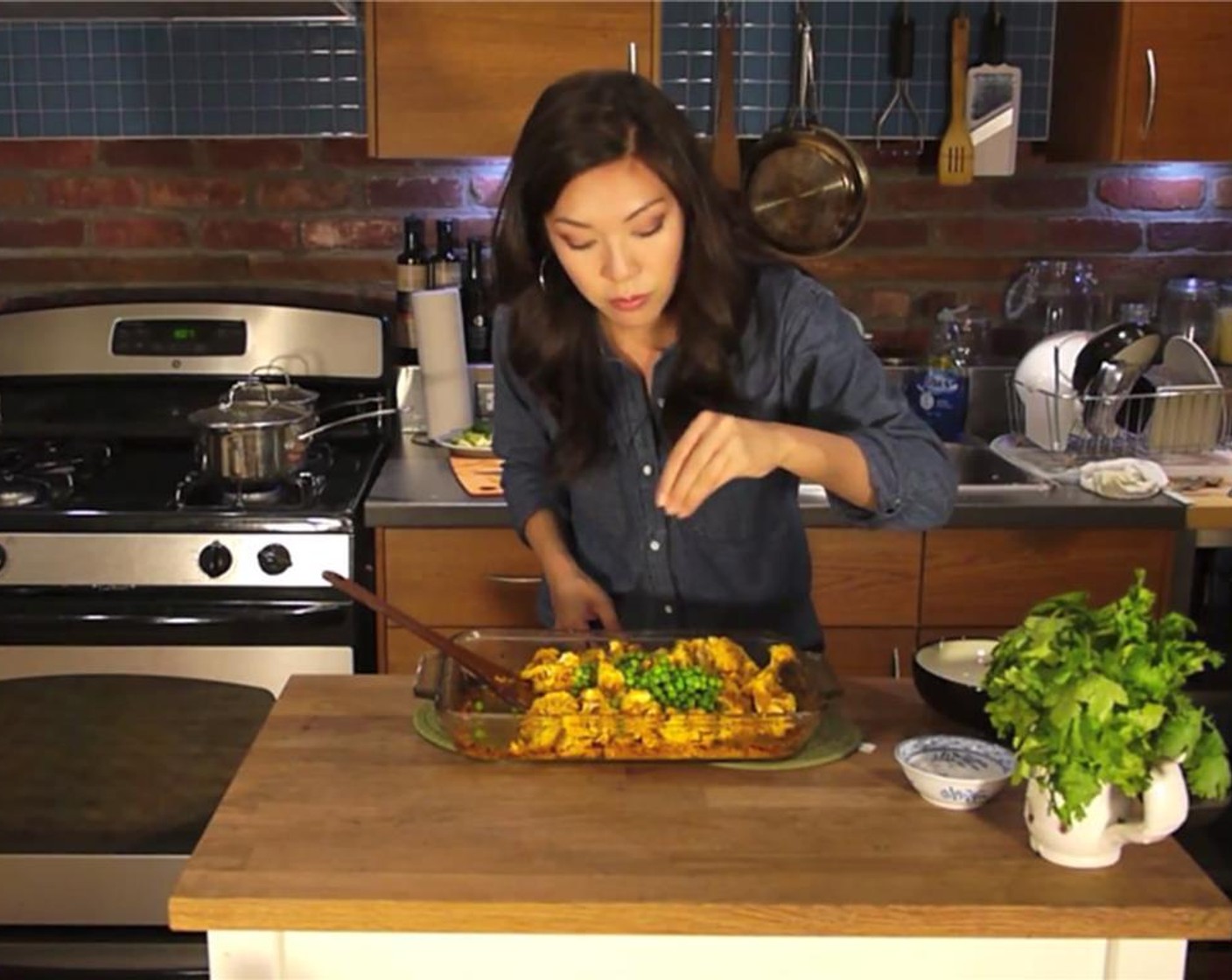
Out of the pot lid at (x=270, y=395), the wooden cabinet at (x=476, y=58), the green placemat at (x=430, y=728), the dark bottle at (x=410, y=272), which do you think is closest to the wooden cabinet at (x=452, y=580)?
the pot lid at (x=270, y=395)

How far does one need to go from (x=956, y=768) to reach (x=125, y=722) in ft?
4.91

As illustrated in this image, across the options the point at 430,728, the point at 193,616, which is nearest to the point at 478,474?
the point at 193,616

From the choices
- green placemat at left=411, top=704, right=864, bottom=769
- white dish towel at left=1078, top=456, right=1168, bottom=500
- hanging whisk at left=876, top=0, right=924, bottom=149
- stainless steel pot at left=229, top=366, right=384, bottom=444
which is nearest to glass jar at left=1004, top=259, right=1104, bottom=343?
hanging whisk at left=876, top=0, right=924, bottom=149

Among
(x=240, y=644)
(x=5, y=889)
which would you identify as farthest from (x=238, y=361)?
(x=5, y=889)

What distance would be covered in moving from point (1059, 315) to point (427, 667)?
1.89m

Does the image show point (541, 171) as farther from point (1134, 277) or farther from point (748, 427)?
point (1134, 277)

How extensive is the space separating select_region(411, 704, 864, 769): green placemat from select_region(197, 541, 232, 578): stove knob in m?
0.93

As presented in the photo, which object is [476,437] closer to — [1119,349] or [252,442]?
[252,442]

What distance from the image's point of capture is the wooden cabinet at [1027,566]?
2.42 meters

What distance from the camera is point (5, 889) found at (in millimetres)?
2391

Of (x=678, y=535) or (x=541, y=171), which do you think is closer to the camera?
(x=541, y=171)

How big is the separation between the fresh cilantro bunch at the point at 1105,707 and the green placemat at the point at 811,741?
202 millimetres

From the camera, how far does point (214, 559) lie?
7.64 ft

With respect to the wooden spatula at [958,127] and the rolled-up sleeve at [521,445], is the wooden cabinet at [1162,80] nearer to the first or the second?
the wooden spatula at [958,127]
